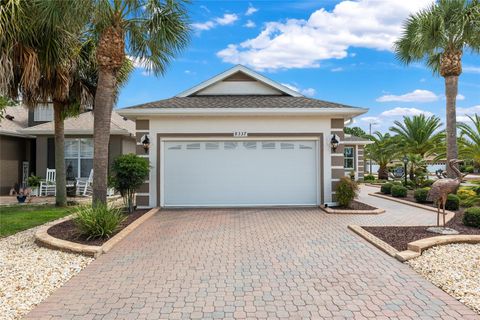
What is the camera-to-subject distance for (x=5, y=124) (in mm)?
17969

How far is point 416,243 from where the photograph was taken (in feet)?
21.6

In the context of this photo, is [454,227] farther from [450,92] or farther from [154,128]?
[154,128]

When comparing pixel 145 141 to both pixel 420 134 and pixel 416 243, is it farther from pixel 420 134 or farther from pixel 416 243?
pixel 420 134

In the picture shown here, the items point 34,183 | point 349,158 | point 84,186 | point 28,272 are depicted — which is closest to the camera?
point 28,272

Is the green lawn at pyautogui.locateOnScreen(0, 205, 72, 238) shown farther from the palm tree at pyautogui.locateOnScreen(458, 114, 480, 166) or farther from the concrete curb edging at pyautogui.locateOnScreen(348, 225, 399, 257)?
the palm tree at pyautogui.locateOnScreen(458, 114, 480, 166)

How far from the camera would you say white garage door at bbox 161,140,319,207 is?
12.3m

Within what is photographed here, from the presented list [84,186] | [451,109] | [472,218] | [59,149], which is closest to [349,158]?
[451,109]

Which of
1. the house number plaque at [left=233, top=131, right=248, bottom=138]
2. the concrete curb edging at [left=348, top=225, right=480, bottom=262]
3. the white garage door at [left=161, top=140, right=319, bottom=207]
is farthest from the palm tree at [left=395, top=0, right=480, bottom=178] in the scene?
the house number plaque at [left=233, top=131, right=248, bottom=138]

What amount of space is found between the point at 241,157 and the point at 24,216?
7425 mm

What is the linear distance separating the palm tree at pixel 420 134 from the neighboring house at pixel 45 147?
18322mm

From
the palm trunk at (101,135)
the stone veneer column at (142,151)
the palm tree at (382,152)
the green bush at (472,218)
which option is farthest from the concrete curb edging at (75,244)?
the palm tree at (382,152)

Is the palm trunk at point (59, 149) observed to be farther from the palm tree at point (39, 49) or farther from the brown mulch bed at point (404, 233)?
the brown mulch bed at point (404, 233)

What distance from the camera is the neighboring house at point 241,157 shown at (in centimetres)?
1212

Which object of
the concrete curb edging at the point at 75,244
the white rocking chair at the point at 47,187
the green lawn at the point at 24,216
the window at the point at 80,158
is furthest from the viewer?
the window at the point at 80,158
